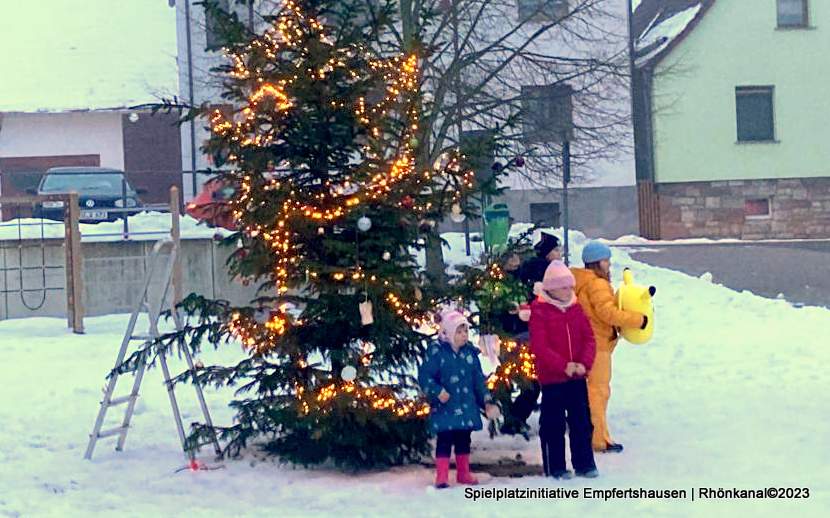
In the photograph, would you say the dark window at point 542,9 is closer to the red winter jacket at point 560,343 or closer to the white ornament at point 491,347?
the white ornament at point 491,347

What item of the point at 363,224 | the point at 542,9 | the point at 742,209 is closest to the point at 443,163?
the point at 363,224

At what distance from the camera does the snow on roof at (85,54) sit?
113ft

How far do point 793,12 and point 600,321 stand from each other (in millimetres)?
29931

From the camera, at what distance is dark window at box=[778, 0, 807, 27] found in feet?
122

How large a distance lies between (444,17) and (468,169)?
33.0 feet

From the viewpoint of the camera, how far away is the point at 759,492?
8336 mm

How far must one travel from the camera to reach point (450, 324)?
896cm

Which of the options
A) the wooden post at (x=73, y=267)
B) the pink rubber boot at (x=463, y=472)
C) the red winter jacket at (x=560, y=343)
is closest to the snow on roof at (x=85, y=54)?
the wooden post at (x=73, y=267)

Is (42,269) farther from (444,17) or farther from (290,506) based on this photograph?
(290,506)

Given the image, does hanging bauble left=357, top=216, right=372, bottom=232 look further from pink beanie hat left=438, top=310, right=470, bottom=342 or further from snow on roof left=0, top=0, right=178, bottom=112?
snow on roof left=0, top=0, right=178, bottom=112

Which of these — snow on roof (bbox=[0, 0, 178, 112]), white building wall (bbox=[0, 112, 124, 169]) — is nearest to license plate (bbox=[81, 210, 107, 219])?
snow on roof (bbox=[0, 0, 178, 112])

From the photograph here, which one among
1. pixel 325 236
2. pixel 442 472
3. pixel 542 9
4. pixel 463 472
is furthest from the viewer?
pixel 542 9

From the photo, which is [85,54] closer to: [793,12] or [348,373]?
[793,12]

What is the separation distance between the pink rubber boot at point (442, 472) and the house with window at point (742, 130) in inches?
1128
